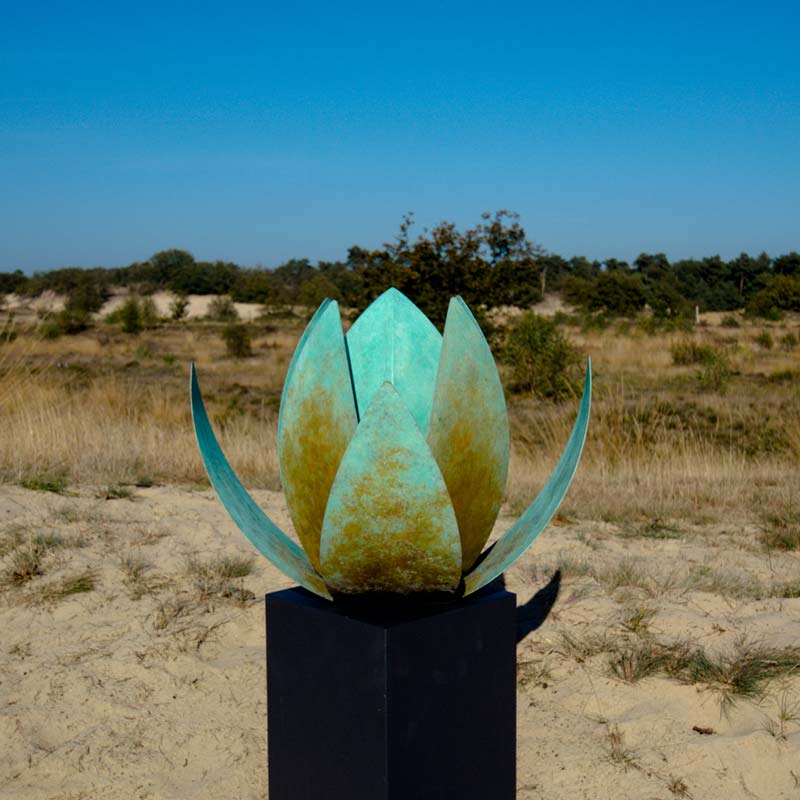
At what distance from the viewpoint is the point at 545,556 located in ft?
15.3

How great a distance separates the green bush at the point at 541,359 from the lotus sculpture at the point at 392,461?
36.1ft

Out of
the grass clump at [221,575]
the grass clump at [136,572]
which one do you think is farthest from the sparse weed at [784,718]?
the grass clump at [136,572]

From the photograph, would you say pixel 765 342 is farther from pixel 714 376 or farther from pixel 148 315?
pixel 148 315

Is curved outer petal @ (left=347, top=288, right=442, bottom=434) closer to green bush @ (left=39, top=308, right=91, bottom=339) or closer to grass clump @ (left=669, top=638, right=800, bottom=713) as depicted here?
grass clump @ (left=669, top=638, right=800, bottom=713)

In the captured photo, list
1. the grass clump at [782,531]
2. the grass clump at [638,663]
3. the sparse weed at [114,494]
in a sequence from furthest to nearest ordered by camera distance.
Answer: the sparse weed at [114,494] → the grass clump at [782,531] → the grass clump at [638,663]

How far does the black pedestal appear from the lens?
2.13 m

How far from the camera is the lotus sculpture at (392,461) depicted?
2068 mm

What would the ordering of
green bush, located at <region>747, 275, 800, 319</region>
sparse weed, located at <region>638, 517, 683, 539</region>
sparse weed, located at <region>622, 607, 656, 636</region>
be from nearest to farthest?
1. sparse weed, located at <region>622, 607, 656, 636</region>
2. sparse weed, located at <region>638, 517, 683, 539</region>
3. green bush, located at <region>747, 275, 800, 319</region>

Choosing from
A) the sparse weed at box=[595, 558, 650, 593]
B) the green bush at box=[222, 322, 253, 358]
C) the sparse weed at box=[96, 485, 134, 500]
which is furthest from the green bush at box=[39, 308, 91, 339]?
the sparse weed at box=[595, 558, 650, 593]

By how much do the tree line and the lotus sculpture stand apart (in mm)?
6880

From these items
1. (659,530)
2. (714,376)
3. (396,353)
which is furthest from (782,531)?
(714,376)

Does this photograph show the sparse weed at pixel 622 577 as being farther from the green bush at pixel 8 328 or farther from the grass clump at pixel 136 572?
the green bush at pixel 8 328

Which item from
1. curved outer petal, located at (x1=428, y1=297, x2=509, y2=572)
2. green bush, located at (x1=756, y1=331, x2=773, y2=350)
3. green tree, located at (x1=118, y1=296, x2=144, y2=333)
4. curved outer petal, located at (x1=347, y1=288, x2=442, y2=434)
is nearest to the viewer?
curved outer petal, located at (x1=428, y1=297, x2=509, y2=572)

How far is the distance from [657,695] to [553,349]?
1074 centimetres
